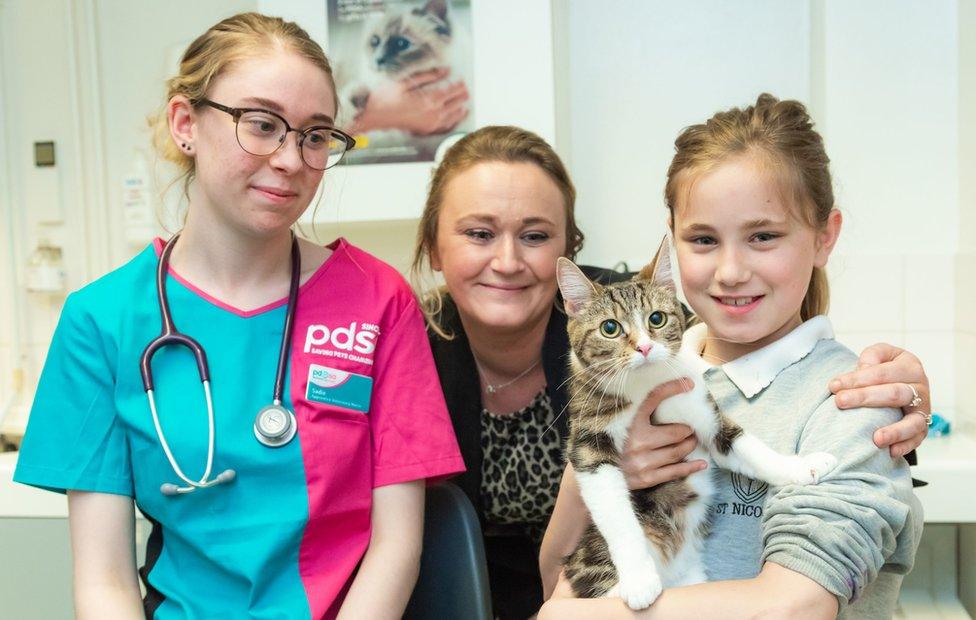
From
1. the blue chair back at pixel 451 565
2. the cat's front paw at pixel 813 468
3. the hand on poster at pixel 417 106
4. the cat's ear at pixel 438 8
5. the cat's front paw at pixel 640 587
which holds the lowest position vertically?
the blue chair back at pixel 451 565

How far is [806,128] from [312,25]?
4.73ft

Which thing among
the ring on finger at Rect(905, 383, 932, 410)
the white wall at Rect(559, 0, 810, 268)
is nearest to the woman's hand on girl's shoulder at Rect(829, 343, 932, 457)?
the ring on finger at Rect(905, 383, 932, 410)

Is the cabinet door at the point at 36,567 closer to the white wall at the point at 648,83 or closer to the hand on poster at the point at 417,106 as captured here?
the hand on poster at the point at 417,106

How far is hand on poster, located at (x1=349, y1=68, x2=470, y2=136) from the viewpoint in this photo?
86.7 inches

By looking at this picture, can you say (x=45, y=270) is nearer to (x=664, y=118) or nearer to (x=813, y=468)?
(x=664, y=118)

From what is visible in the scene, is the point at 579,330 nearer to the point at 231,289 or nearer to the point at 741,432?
the point at 741,432

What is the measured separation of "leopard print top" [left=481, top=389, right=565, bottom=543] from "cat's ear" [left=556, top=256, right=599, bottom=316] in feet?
1.34

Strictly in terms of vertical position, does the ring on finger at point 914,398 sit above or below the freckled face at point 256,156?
below

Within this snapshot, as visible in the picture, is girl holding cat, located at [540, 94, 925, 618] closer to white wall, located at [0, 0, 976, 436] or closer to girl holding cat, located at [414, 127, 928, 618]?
girl holding cat, located at [414, 127, 928, 618]

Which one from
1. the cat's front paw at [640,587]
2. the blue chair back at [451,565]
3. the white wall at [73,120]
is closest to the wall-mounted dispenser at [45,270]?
the white wall at [73,120]

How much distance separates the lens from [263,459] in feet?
4.05

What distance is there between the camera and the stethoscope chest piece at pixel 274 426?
123 cm

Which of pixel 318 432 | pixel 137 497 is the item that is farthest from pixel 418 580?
pixel 137 497

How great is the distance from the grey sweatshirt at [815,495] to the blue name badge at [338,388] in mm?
551
